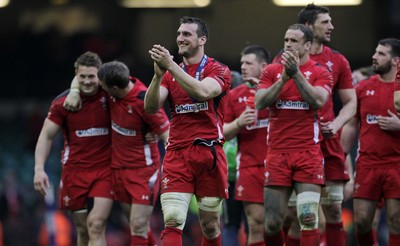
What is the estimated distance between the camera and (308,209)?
393 inches

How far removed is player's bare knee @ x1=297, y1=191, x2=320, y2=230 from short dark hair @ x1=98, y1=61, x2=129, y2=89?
229 centimetres

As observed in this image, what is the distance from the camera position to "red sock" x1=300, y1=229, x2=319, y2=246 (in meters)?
9.98

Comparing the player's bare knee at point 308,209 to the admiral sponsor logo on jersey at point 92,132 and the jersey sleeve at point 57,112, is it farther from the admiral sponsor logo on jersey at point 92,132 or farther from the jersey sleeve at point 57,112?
the jersey sleeve at point 57,112

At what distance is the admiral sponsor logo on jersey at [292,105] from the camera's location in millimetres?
10188

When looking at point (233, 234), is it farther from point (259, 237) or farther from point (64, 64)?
point (64, 64)

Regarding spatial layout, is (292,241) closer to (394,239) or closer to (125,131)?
(394,239)

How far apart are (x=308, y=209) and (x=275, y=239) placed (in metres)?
0.59

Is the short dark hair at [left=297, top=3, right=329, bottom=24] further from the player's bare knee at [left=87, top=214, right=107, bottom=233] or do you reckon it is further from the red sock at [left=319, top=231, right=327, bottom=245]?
the player's bare knee at [left=87, top=214, right=107, bottom=233]

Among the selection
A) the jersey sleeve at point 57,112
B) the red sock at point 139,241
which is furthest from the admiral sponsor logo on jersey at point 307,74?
the jersey sleeve at point 57,112

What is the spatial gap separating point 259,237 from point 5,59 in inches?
411

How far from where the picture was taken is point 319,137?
34.0 ft

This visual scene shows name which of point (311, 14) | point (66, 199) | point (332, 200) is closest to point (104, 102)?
point (66, 199)

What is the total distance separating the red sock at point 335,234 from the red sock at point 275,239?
36.6 inches

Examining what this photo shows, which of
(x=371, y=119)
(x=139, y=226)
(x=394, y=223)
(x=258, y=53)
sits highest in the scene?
(x=258, y=53)
